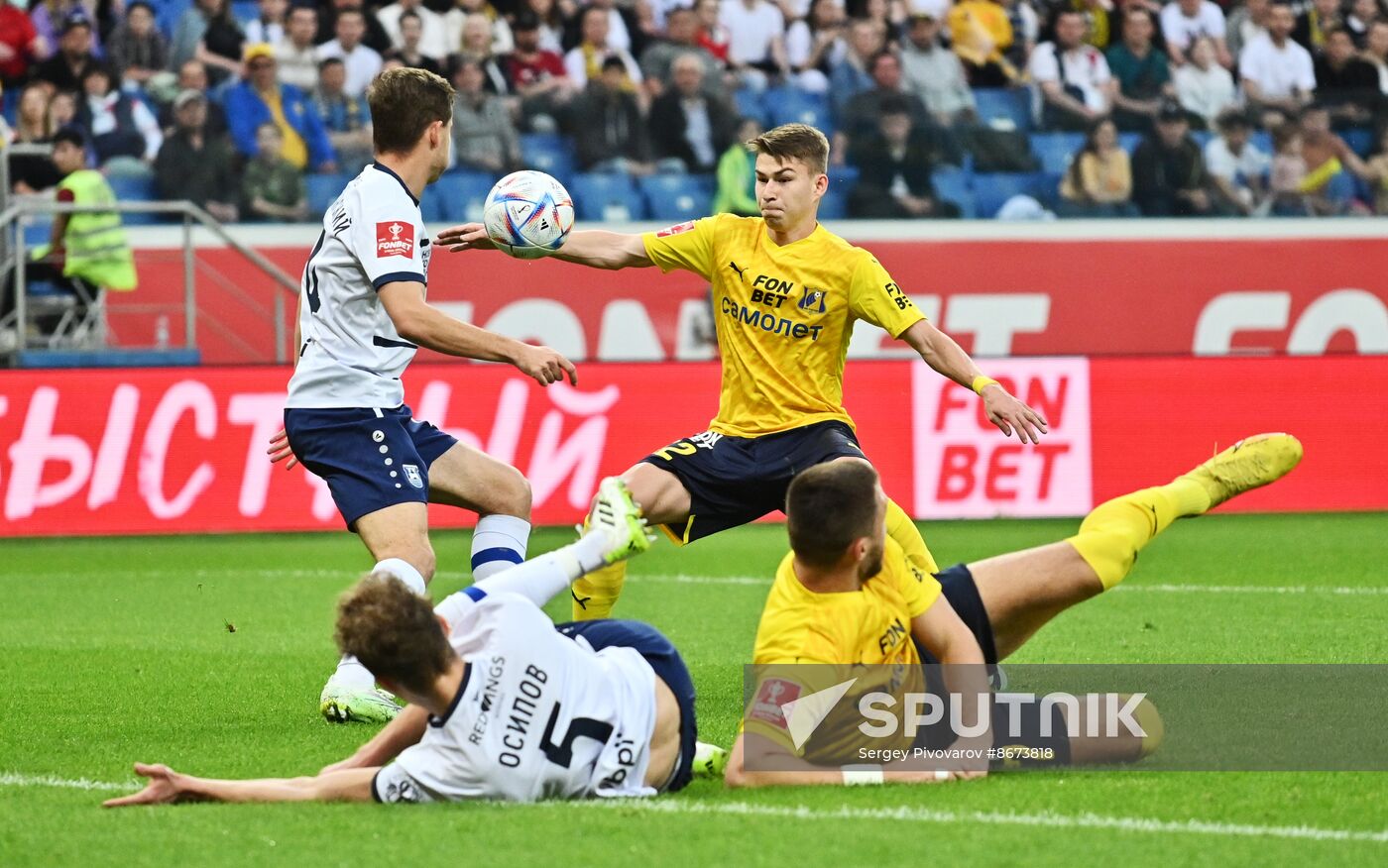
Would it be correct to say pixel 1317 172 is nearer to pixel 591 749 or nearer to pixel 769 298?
pixel 769 298

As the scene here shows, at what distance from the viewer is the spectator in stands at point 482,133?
56.5 feet

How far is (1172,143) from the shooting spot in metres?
18.6

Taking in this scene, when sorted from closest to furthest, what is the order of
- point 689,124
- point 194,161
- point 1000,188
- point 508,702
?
1. point 508,702
2. point 194,161
3. point 689,124
4. point 1000,188

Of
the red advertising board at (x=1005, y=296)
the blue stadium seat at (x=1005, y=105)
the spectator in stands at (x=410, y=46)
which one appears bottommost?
the red advertising board at (x=1005, y=296)

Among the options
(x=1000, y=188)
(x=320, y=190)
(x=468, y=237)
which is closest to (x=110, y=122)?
(x=320, y=190)

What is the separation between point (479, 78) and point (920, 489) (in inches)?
248

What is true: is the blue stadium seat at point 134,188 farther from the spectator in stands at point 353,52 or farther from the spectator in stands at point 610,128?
the spectator in stands at point 610,128

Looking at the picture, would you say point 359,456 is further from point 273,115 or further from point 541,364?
point 273,115

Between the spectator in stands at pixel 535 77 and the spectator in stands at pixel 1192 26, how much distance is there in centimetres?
625

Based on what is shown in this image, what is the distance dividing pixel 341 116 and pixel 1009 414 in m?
12.2

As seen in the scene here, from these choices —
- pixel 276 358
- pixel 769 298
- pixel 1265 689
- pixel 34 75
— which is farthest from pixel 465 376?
pixel 1265 689

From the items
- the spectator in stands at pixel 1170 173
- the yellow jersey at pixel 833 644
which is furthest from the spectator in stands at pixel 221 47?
the yellow jersey at pixel 833 644

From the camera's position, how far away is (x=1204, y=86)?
19.0m

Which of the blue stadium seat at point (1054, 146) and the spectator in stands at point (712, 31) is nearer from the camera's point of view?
the spectator in stands at point (712, 31)
